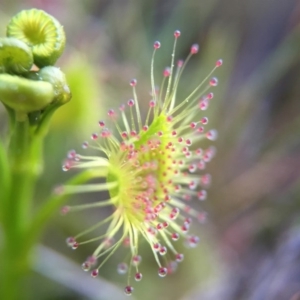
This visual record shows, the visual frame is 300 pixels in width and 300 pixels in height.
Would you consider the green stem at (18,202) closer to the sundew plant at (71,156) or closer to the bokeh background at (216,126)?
the sundew plant at (71,156)

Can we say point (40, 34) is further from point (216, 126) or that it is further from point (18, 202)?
point (216, 126)

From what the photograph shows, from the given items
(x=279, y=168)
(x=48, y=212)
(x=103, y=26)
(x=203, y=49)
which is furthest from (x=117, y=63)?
(x=48, y=212)

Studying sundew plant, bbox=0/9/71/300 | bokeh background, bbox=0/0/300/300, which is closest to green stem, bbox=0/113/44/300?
sundew plant, bbox=0/9/71/300

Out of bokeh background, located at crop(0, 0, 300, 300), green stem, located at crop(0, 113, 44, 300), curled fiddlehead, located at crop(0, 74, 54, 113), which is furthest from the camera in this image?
bokeh background, located at crop(0, 0, 300, 300)

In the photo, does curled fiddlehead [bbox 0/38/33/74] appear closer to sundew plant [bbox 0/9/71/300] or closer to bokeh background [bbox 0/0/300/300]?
sundew plant [bbox 0/9/71/300]

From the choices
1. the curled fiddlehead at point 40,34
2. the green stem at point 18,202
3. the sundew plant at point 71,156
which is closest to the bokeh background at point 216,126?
the green stem at point 18,202

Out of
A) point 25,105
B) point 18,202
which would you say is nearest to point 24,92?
point 25,105
